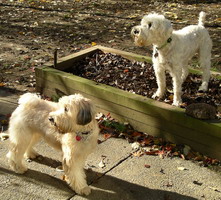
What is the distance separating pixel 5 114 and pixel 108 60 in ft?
7.94

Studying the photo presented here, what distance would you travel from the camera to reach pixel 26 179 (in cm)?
436

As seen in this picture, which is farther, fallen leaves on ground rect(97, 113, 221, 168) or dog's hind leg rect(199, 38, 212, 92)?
dog's hind leg rect(199, 38, 212, 92)

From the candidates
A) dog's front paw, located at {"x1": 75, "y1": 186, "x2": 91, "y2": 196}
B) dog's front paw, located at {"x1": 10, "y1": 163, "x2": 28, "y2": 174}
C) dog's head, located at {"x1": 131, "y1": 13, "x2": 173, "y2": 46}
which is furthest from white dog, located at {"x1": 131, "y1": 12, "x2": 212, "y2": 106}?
dog's front paw, located at {"x1": 10, "y1": 163, "x2": 28, "y2": 174}

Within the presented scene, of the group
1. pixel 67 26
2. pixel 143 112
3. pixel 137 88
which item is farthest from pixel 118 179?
pixel 67 26

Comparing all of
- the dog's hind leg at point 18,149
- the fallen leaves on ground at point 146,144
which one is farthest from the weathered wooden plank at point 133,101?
the dog's hind leg at point 18,149

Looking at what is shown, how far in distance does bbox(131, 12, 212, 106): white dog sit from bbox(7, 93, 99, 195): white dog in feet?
6.57

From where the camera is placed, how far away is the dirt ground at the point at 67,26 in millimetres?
8037

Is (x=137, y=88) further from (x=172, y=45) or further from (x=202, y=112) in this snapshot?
(x=202, y=112)

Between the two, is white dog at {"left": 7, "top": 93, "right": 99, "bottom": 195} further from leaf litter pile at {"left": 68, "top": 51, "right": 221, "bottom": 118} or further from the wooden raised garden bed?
leaf litter pile at {"left": 68, "top": 51, "right": 221, "bottom": 118}

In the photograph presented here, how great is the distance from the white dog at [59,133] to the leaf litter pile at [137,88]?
3.89 ft

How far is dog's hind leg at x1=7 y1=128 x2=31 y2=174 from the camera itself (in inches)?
164

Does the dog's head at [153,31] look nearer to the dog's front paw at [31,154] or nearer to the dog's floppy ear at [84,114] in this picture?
the dog's floppy ear at [84,114]

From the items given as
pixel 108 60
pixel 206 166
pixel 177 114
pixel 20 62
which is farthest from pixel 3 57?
pixel 206 166

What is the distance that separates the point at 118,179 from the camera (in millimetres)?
4422
